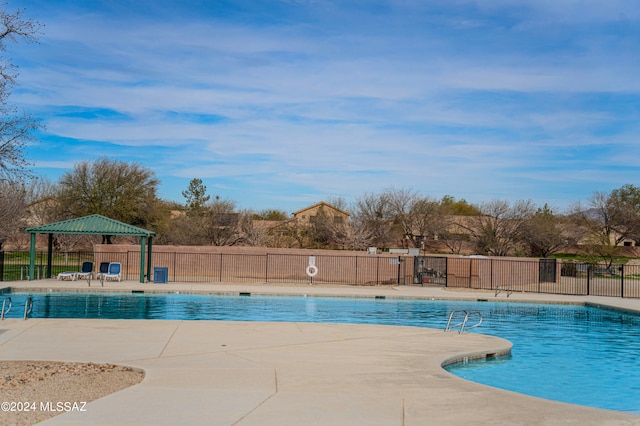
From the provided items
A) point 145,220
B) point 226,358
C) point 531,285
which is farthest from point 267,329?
point 145,220

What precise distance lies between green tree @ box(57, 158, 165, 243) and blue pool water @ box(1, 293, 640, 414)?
25.6 meters

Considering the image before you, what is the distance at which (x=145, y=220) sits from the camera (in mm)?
53156

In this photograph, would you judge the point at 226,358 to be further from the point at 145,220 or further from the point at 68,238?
the point at 68,238

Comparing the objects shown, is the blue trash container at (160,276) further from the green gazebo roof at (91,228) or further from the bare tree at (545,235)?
the bare tree at (545,235)

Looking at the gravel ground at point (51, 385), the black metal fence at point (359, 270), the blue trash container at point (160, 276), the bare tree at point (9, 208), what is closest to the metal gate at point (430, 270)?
the black metal fence at point (359, 270)

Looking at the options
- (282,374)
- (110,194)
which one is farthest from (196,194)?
(282,374)

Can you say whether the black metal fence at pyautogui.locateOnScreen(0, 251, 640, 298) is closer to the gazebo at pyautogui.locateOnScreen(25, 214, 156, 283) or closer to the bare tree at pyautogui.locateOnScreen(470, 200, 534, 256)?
the gazebo at pyautogui.locateOnScreen(25, 214, 156, 283)

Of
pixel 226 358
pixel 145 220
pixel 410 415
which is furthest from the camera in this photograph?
pixel 145 220

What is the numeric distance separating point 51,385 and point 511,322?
16.5 m

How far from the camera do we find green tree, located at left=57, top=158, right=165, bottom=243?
169 feet

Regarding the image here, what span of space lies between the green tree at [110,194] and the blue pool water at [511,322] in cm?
2555

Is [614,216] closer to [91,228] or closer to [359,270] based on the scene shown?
[359,270]

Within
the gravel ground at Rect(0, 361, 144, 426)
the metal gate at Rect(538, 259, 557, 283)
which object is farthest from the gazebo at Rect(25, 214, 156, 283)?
the metal gate at Rect(538, 259, 557, 283)

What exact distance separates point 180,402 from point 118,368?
288 cm
